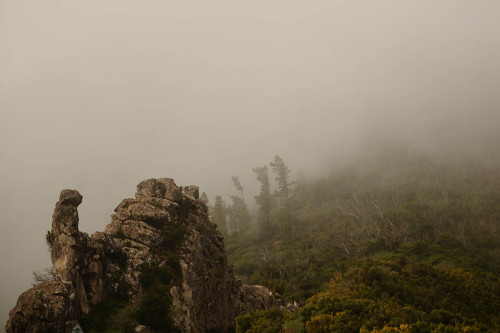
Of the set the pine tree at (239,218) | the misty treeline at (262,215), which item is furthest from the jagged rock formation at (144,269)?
the pine tree at (239,218)

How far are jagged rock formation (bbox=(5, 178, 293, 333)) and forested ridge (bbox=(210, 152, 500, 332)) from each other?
6519 millimetres

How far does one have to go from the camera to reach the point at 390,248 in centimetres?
5153

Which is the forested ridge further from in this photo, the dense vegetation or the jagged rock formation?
the jagged rock formation

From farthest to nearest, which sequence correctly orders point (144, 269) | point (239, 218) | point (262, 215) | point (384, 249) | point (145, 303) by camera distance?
point (239, 218) → point (262, 215) → point (384, 249) → point (144, 269) → point (145, 303)

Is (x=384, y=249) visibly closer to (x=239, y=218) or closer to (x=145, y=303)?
(x=145, y=303)

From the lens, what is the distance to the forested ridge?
1888cm

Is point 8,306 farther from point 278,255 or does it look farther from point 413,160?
point 413,160

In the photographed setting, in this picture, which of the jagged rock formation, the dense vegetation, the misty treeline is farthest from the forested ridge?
the jagged rock formation

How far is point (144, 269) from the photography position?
24328 millimetres

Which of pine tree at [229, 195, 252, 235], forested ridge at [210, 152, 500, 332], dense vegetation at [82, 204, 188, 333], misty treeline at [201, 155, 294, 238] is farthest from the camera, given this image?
pine tree at [229, 195, 252, 235]

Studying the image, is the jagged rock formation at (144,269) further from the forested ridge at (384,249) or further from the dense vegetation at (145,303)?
the forested ridge at (384,249)

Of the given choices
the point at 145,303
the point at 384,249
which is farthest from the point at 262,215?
the point at 145,303

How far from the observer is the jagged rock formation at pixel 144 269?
56.5 feet

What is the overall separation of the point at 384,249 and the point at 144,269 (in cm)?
4448
